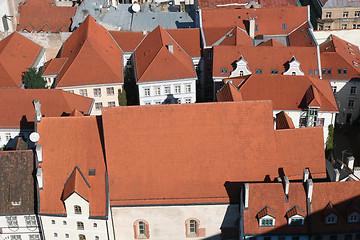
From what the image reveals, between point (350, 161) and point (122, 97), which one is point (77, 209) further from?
point (350, 161)

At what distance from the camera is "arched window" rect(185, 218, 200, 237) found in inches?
2480

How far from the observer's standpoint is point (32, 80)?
89.7 meters

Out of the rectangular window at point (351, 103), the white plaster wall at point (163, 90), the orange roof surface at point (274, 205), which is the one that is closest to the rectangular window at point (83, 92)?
the white plaster wall at point (163, 90)

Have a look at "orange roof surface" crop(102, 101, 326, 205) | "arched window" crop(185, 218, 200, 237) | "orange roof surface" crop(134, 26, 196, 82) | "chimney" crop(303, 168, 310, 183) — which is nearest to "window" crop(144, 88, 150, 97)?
"orange roof surface" crop(134, 26, 196, 82)

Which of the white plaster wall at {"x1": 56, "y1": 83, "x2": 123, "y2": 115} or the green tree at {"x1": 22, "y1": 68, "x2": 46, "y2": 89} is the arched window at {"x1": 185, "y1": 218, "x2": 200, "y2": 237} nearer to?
the white plaster wall at {"x1": 56, "y1": 83, "x2": 123, "y2": 115}

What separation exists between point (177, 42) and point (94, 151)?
1606 inches

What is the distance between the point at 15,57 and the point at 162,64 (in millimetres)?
27107

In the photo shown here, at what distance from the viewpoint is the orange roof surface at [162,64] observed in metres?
89.4

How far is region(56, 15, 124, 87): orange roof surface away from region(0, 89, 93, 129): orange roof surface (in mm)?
8235

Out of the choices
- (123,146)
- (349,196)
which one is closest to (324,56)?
(349,196)

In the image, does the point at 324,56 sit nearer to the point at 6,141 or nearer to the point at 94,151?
the point at 94,151

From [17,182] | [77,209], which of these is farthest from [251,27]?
[17,182]

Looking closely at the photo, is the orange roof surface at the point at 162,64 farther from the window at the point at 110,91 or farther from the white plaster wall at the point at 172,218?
the white plaster wall at the point at 172,218

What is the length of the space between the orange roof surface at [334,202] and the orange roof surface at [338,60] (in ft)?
113
